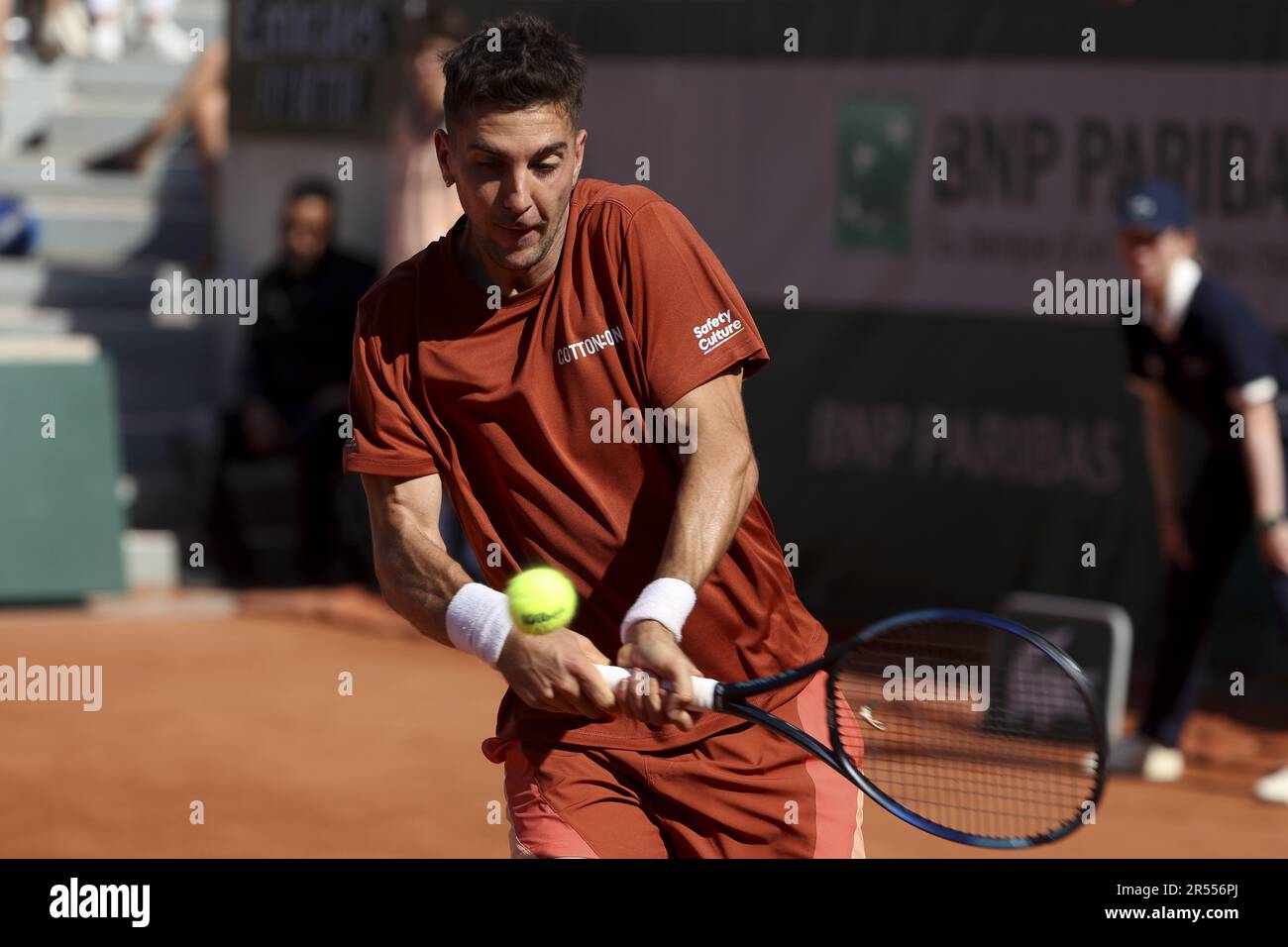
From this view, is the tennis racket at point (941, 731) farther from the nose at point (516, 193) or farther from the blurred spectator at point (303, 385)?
the blurred spectator at point (303, 385)

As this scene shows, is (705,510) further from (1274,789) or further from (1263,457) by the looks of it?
(1274,789)

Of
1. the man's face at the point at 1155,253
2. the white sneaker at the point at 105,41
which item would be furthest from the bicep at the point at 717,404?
the white sneaker at the point at 105,41

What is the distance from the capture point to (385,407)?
3229 mm

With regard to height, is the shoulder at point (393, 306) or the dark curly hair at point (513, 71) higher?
the dark curly hair at point (513, 71)

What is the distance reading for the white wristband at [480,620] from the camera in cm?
309

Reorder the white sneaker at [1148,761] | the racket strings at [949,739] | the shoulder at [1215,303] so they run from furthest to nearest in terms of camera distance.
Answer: the white sneaker at [1148,761] → the shoulder at [1215,303] → the racket strings at [949,739]

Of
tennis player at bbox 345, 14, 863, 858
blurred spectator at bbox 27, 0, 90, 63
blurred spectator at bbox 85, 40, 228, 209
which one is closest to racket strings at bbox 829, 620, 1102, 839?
tennis player at bbox 345, 14, 863, 858

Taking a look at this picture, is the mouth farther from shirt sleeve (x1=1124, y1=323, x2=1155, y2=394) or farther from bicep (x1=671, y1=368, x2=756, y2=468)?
shirt sleeve (x1=1124, y1=323, x2=1155, y2=394)

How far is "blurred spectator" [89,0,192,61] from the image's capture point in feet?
45.3

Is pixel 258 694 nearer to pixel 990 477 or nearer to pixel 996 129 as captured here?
pixel 990 477

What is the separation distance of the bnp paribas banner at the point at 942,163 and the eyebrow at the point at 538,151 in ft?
16.6

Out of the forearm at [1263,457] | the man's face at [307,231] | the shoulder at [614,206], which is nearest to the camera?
the shoulder at [614,206]

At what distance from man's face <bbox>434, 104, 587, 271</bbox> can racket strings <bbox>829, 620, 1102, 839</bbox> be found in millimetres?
821
